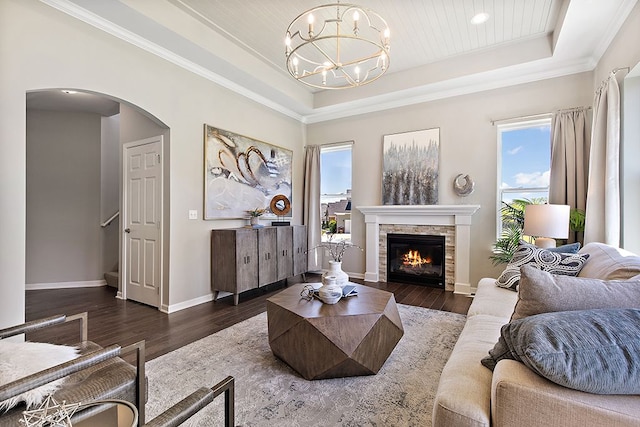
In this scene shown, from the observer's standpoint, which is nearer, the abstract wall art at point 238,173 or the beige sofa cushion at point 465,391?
the beige sofa cushion at point 465,391

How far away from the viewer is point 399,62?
14.3ft

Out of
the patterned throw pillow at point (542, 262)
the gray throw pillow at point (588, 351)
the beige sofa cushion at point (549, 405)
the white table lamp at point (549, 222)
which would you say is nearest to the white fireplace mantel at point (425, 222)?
the white table lamp at point (549, 222)

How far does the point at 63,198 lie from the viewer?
16.4 feet

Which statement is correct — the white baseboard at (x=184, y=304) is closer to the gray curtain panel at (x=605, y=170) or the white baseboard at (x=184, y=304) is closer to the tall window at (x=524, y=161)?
the tall window at (x=524, y=161)

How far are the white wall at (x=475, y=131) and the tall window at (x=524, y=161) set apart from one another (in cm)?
15

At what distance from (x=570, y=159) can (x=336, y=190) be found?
3.42 meters

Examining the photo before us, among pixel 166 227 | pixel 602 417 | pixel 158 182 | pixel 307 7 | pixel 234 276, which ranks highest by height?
pixel 307 7

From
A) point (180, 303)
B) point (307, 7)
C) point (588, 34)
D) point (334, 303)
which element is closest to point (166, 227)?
point (180, 303)

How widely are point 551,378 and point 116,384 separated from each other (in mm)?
1674

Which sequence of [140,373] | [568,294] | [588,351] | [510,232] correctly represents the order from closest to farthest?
1. [588,351]
2. [568,294]
3. [140,373]
4. [510,232]

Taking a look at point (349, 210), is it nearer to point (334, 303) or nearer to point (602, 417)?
point (334, 303)

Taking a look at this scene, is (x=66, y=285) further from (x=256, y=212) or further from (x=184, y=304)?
(x=256, y=212)

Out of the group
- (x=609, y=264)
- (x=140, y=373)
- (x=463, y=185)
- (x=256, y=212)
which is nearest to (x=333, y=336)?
(x=140, y=373)

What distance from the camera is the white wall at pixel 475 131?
13.1 feet
